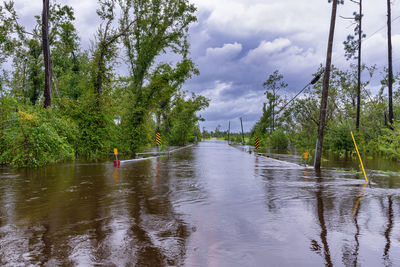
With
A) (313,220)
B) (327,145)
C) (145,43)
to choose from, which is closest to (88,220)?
(313,220)

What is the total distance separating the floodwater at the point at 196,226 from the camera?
13.3 feet

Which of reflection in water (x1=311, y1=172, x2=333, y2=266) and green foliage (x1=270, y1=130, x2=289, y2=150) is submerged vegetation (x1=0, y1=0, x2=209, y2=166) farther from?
green foliage (x1=270, y1=130, x2=289, y2=150)

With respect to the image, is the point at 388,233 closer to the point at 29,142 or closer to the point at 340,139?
the point at 29,142

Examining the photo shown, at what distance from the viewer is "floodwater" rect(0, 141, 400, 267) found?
405 cm

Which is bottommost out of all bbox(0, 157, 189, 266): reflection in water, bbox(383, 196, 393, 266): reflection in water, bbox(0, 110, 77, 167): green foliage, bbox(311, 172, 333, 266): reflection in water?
bbox(383, 196, 393, 266): reflection in water

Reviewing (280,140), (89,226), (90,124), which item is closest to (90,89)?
(90,124)

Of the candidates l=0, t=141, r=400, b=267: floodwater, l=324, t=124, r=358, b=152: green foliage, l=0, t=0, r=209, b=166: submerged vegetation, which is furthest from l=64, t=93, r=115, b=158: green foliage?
l=324, t=124, r=358, b=152: green foliage

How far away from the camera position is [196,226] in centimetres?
552

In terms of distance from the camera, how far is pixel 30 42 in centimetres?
3450

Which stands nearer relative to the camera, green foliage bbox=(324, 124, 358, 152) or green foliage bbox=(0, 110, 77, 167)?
green foliage bbox=(0, 110, 77, 167)

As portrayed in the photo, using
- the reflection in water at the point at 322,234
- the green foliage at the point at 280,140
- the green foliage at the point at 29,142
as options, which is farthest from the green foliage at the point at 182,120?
the reflection in water at the point at 322,234

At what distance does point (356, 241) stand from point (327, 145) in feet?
101

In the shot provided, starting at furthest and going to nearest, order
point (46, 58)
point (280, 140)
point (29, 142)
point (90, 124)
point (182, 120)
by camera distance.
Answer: point (182, 120), point (280, 140), point (90, 124), point (46, 58), point (29, 142)

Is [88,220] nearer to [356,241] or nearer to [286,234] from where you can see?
[286,234]
